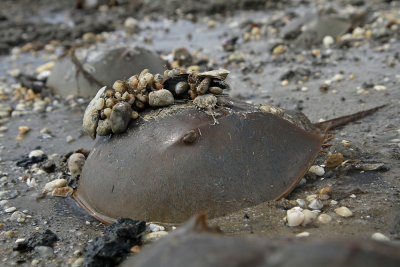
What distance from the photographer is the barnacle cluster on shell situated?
246cm

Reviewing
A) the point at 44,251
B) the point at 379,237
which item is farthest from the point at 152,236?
the point at 379,237

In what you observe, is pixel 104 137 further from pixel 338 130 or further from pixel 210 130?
pixel 338 130

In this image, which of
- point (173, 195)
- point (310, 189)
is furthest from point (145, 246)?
point (310, 189)

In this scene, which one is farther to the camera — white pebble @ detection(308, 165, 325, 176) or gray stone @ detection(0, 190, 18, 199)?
gray stone @ detection(0, 190, 18, 199)

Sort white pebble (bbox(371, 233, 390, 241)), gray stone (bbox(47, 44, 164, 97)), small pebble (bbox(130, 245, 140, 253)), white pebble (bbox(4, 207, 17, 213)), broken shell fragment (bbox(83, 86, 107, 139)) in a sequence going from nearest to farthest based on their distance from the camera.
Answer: white pebble (bbox(371, 233, 390, 241))
small pebble (bbox(130, 245, 140, 253))
broken shell fragment (bbox(83, 86, 107, 139))
white pebble (bbox(4, 207, 17, 213))
gray stone (bbox(47, 44, 164, 97))

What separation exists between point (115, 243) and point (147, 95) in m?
0.83

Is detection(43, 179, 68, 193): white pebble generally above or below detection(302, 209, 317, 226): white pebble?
below

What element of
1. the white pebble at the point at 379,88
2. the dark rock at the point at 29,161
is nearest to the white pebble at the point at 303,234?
the dark rock at the point at 29,161

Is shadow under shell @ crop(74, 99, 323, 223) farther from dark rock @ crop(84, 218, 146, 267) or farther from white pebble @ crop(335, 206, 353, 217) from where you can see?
white pebble @ crop(335, 206, 353, 217)

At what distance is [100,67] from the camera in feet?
16.2

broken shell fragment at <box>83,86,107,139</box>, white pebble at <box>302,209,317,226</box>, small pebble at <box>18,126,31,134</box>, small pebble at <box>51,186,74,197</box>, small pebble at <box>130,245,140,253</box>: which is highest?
broken shell fragment at <box>83,86,107,139</box>

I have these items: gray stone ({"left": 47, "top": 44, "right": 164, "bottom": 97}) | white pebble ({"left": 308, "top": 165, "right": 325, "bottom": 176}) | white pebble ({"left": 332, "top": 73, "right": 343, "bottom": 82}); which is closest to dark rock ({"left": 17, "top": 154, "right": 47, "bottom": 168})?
gray stone ({"left": 47, "top": 44, "right": 164, "bottom": 97})

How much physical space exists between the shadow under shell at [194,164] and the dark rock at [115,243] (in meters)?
0.13

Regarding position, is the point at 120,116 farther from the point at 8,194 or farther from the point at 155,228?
the point at 8,194
